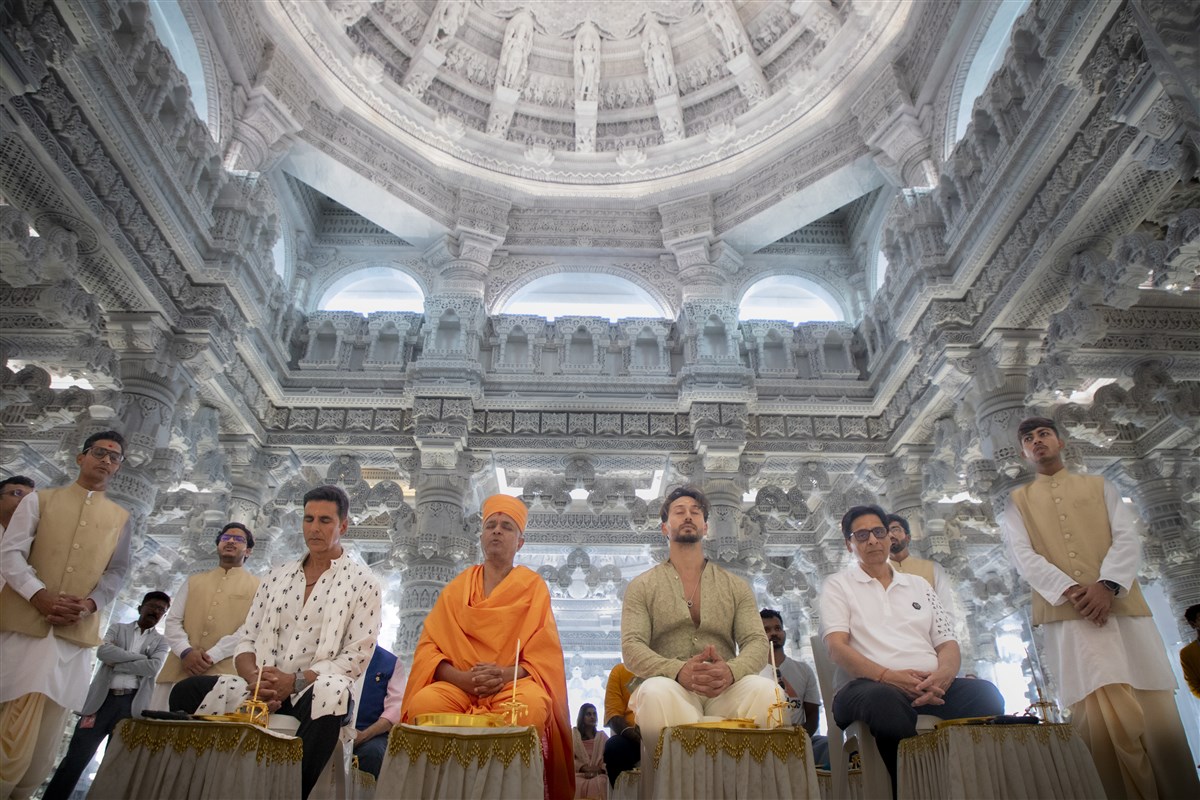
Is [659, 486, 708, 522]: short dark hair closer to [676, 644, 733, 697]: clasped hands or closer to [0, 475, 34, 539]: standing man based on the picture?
[676, 644, 733, 697]: clasped hands

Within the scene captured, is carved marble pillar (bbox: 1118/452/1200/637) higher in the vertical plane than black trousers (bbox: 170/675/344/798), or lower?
Answer: higher

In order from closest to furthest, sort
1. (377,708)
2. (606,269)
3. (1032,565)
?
(1032,565), (377,708), (606,269)

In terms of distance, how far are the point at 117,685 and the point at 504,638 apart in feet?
11.9

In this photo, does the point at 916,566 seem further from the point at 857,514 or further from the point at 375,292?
the point at 375,292

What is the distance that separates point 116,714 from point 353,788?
269 centimetres

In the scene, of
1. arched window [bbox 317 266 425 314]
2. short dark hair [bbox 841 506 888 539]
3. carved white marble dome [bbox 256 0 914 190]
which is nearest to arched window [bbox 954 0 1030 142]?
carved white marble dome [bbox 256 0 914 190]

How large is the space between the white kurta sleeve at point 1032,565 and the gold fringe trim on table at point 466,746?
3.33 meters

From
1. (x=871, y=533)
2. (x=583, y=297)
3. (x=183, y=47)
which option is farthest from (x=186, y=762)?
(x=583, y=297)

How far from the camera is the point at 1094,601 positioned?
13.9 feet

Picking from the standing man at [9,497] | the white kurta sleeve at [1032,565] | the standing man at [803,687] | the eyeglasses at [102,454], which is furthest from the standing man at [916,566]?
the standing man at [9,497]

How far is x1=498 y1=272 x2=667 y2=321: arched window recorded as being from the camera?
12.6 meters

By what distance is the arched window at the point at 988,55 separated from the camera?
29.6ft

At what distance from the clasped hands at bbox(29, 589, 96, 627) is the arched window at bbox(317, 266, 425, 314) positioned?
8631mm

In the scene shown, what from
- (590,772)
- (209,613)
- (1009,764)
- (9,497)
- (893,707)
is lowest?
(590,772)
